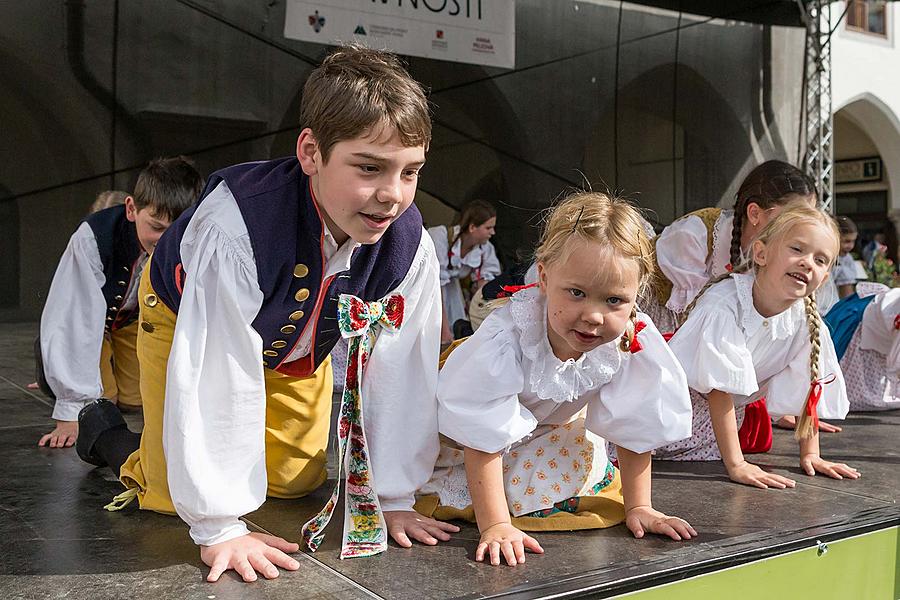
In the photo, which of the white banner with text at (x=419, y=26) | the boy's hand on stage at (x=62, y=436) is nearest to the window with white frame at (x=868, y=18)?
the white banner with text at (x=419, y=26)

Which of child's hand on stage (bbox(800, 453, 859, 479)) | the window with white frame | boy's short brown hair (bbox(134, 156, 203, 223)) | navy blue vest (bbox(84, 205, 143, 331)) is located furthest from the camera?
the window with white frame

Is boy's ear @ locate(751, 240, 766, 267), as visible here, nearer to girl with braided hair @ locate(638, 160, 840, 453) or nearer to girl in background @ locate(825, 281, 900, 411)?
girl with braided hair @ locate(638, 160, 840, 453)

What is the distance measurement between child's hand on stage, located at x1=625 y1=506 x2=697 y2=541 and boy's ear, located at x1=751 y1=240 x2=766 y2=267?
2.41 feet

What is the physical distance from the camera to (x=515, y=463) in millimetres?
1650

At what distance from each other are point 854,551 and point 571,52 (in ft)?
15.0

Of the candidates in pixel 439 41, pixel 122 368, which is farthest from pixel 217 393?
pixel 439 41

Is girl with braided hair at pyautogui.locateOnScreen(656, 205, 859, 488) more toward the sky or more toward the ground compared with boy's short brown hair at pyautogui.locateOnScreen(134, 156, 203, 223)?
more toward the ground

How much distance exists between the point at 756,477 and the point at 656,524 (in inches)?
20.5

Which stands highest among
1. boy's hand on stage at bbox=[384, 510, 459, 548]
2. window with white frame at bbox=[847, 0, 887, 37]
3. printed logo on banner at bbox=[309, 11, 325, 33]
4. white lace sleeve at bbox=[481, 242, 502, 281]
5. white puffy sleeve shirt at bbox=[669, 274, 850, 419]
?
window with white frame at bbox=[847, 0, 887, 37]

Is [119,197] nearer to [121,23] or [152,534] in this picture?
[121,23]

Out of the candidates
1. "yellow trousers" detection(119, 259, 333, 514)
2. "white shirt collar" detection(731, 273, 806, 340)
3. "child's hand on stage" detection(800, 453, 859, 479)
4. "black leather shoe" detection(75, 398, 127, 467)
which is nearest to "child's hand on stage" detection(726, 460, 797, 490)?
"child's hand on stage" detection(800, 453, 859, 479)

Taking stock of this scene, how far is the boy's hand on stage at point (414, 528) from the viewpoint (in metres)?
1.50

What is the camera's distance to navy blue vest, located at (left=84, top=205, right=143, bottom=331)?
8.16ft

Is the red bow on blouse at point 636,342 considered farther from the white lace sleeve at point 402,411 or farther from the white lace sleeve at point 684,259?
the white lace sleeve at point 684,259
